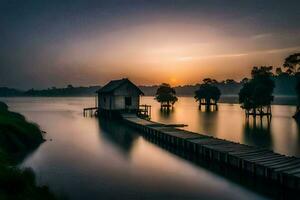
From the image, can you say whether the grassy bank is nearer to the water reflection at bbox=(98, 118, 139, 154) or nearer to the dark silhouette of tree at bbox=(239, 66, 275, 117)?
the water reflection at bbox=(98, 118, 139, 154)

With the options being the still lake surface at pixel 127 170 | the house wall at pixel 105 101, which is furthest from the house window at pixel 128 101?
the still lake surface at pixel 127 170

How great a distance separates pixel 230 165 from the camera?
23.6 m

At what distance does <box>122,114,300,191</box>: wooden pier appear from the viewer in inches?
723

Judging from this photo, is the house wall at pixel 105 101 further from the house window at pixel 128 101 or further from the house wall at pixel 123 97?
the house window at pixel 128 101

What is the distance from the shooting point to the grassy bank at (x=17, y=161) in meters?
14.2

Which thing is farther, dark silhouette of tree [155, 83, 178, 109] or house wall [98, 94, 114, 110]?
dark silhouette of tree [155, 83, 178, 109]

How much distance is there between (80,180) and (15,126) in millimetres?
13426

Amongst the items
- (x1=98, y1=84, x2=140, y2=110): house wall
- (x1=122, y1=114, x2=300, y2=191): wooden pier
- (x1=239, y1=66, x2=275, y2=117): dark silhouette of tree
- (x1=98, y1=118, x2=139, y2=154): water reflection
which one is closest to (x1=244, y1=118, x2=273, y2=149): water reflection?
(x1=122, y1=114, x2=300, y2=191): wooden pier

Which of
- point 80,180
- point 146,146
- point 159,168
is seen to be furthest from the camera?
point 146,146

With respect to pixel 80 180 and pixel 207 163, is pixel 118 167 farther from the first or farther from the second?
pixel 207 163

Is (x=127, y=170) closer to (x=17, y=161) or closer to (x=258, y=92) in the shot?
(x=17, y=161)

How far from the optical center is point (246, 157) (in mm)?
22391

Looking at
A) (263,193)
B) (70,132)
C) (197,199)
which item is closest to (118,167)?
(197,199)

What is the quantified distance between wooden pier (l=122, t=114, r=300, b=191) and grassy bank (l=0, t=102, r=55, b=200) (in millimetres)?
12064
